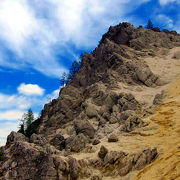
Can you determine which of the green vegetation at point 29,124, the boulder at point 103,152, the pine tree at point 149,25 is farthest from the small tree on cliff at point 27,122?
the pine tree at point 149,25

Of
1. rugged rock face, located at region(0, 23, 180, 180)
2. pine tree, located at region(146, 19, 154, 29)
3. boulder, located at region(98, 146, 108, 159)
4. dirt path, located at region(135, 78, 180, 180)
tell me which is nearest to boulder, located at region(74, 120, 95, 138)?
rugged rock face, located at region(0, 23, 180, 180)

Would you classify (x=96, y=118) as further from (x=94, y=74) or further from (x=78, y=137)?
(x=94, y=74)

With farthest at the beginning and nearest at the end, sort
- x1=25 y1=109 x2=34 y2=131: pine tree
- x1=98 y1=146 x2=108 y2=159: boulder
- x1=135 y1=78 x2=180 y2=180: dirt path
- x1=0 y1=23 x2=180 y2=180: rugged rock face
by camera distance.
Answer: x1=25 y1=109 x2=34 y2=131: pine tree
x1=98 y1=146 x2=108 y2=159: boulder
x1=0 y1=23 x2=180 y2=180: rugged rock face
x1=135 y1=78 x2=180 y2=180: dirt path

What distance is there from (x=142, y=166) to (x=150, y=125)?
1036 cm

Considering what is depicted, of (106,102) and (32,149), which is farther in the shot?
(106,102)

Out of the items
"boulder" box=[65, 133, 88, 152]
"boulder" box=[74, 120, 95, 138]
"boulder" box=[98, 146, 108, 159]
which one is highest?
"boulder" box=[74, 120, 95, 138]

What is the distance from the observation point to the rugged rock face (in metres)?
22.0

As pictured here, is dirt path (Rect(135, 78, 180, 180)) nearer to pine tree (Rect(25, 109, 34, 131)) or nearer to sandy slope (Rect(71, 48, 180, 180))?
sandy slope (Rect(71, 48, 180, 180))

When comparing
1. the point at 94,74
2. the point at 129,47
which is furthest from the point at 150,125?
the point at 129,47

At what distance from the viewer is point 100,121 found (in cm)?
3784

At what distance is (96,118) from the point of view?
3988 centimetres

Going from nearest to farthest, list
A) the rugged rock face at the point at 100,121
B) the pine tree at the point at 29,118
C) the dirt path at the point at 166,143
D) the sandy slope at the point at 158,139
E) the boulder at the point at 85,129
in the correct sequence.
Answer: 1. the dirt path at the point at 166,143
2. the sandy slope at the point at 158,139
3. the rugged rock face at the point at 100,121
4. the boulder at the point at 85,129
5. the pine tree at the point at 29,118

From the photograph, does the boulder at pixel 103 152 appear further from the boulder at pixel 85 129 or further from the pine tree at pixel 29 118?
the pine tree at pixel 29 118

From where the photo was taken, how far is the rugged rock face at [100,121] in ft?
72.1
